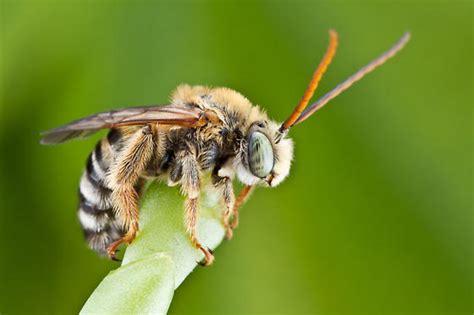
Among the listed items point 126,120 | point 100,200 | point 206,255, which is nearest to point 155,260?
point 206,255

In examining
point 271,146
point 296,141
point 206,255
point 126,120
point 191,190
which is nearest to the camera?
point 206,255

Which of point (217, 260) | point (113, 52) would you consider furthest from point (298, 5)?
point (217, 260)

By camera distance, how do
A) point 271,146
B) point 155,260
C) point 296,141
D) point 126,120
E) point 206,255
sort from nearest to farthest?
point 155,260, point 206,255, point 126,120, point 271,146, point 296,141

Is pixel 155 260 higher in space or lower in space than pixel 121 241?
higher

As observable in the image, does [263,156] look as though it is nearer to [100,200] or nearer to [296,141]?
[100,200]

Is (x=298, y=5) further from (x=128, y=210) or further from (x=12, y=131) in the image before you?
(x=128, y=210)

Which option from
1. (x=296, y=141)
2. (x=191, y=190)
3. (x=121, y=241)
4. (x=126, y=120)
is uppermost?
(x=126, y=120)
